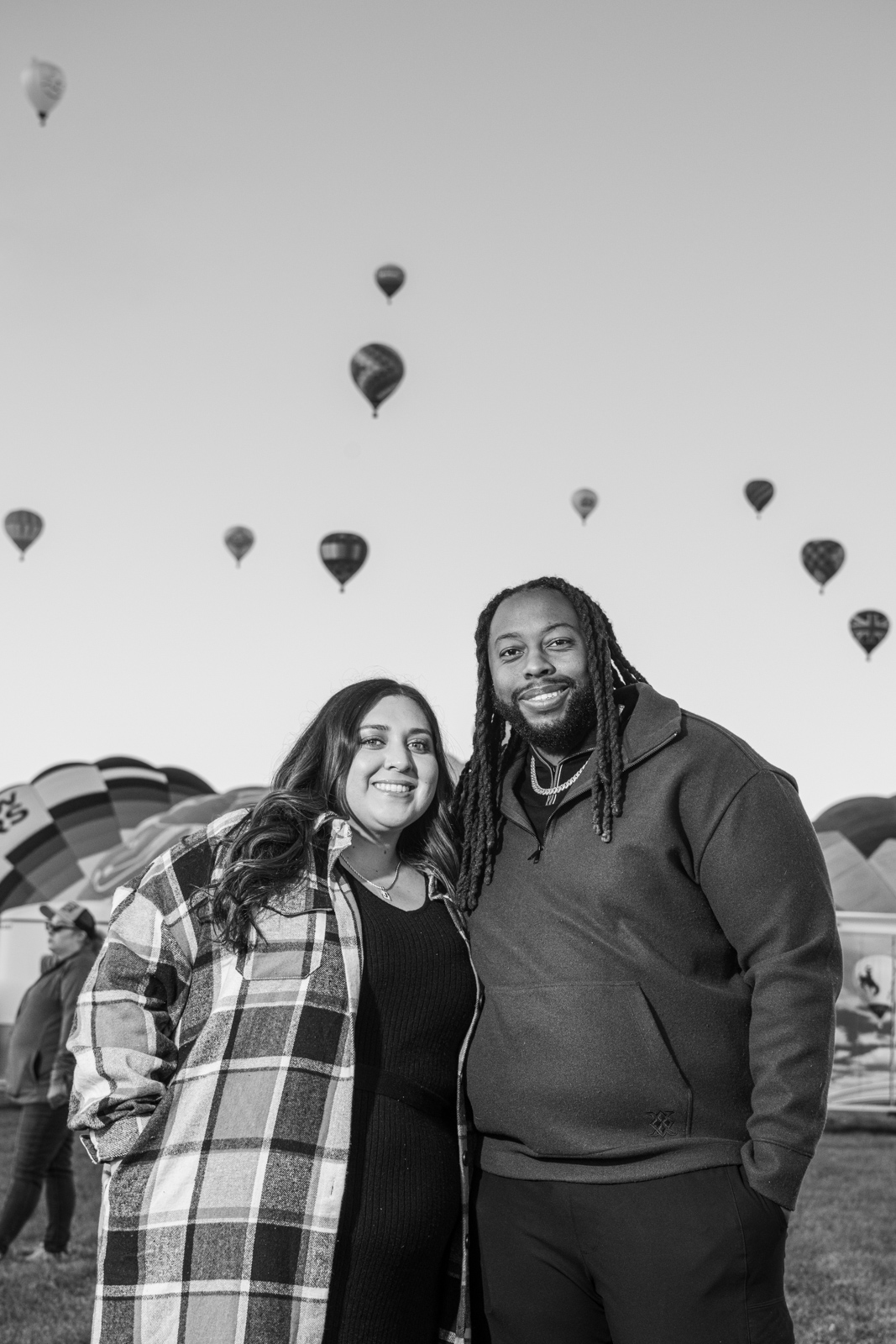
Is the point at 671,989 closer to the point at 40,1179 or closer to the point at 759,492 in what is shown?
the point at 40,1179

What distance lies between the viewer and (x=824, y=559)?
→ 16.8 meters

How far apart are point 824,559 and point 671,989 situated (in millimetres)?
15345

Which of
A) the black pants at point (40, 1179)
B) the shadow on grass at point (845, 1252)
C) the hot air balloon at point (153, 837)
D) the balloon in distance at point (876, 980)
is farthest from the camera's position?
the hot air balloon at point (153, 837)

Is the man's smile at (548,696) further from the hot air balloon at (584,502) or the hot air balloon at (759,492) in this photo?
the hot air balloon at (584,502)

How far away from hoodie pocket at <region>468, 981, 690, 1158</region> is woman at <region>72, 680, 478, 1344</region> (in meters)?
0.10

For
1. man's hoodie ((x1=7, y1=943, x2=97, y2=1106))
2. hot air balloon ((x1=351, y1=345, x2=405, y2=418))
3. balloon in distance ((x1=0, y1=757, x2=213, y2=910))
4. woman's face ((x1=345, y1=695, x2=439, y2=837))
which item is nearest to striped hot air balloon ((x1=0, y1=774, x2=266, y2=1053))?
balloon in distance ((x1=0, y1=757, x2=213, y2=910))

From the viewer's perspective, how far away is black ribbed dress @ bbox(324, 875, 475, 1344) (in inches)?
84.2

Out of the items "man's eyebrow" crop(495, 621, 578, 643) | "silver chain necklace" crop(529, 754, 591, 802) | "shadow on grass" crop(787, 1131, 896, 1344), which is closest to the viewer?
"silver chain necklace" crop(529, 754, 591, 802)

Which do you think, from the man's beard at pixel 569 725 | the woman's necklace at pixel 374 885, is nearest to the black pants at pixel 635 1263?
the woman's necklace at pixel 374 885

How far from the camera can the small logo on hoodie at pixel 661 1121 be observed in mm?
2158

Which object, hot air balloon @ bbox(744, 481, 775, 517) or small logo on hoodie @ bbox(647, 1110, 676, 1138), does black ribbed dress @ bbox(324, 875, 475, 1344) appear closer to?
small logo on hoodie @ bbox(647, 1110, 676, 1138)

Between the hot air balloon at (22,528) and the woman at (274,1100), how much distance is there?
16.0 metres

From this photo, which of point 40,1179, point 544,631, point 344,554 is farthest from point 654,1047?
point 344,554

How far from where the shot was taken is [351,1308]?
2125 mm
